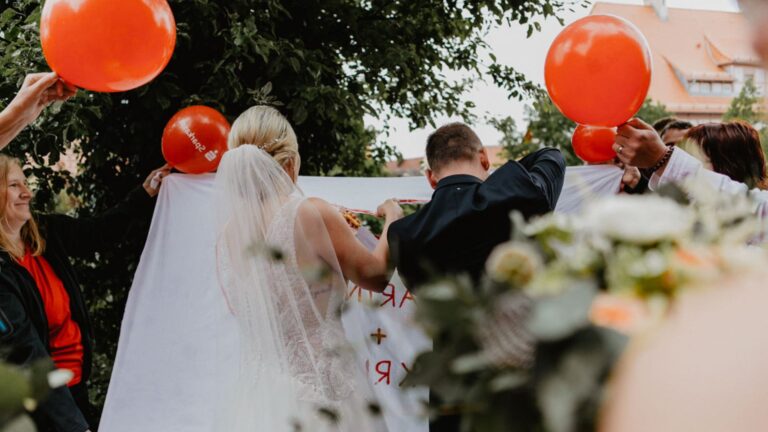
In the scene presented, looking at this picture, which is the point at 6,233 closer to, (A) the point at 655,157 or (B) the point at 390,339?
(B) the point at 390,339

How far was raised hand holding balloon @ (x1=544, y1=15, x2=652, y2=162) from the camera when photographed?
2930 mm

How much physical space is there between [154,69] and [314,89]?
1.18 metres

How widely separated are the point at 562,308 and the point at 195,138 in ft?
10.6

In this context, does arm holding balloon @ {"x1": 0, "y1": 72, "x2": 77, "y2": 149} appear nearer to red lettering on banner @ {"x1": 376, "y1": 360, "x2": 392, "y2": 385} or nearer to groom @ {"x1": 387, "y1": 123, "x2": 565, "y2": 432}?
groom @ {"x1": 387, "y1": 123, "x2": 565, "y2": 432}

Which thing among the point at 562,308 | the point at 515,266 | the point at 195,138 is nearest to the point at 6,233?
the point at 195,138

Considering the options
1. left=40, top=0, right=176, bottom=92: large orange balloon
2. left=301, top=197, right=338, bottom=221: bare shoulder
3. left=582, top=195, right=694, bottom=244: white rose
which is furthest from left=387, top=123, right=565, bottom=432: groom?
left=582, top=195, right=694, bottom=244: white rose

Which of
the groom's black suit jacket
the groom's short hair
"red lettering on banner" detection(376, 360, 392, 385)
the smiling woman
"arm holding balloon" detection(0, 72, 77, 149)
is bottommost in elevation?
"red lettering on banner" detection(376, 360, 392, 385)

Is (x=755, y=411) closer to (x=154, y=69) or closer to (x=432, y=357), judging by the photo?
(x=432, y=357)

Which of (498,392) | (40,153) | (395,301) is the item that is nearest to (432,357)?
(498,392)

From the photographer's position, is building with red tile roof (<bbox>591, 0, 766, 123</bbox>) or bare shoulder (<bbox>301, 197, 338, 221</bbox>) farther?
building with red tile roof (<bbox>591, 0, 766, 123</bbox>)

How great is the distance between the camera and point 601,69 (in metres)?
2.93

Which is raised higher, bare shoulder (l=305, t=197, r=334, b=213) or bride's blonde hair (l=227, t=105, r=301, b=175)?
bride's blonde hair (l=227, t=105, r=301, b=175)

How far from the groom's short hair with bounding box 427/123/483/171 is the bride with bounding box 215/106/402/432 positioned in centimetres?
46

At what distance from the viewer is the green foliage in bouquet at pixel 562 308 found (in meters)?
0.77
